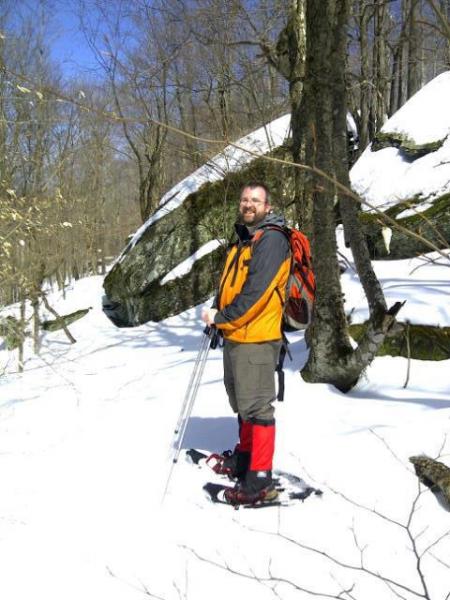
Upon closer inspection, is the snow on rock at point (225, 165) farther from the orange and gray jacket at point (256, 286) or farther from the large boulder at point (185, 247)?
the orange and gray jacket at point (256, 286)

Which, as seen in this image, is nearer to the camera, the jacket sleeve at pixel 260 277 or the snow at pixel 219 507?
the snow at pixel 219 507

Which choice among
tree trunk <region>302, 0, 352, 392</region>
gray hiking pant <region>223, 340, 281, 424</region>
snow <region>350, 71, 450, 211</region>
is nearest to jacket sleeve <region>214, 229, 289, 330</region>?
gray hiking pant <region>223, 340, 281, 424</region>

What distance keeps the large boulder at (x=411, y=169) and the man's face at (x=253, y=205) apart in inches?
156

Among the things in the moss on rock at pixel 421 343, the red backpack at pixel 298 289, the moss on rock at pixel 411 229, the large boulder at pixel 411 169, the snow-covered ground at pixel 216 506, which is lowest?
the snow-covered ground at pixel 216 506

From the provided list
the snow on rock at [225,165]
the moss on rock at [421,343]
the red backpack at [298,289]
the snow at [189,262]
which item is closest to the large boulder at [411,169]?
the snow on rock at [225,165]

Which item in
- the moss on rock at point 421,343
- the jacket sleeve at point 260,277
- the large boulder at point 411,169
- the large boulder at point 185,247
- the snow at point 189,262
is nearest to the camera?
the jacket sleeve at point 260,277

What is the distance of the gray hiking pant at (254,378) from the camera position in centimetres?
299

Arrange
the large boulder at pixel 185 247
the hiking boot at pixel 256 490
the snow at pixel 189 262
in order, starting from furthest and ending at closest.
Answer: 1. the snow at pixel 189 262
2. the large boulder at pixel 185 247
3. the hiking boot at pixel 256 490

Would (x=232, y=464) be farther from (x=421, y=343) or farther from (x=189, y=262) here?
(x=189, y=262)

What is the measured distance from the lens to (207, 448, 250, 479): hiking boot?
10.9ft

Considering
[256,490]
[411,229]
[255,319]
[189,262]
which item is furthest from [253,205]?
[189,262]

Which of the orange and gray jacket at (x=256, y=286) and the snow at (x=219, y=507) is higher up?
the orange and gray jacket at (x=256, y=286)

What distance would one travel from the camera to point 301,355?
5156 mm

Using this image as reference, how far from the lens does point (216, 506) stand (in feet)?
9.82
